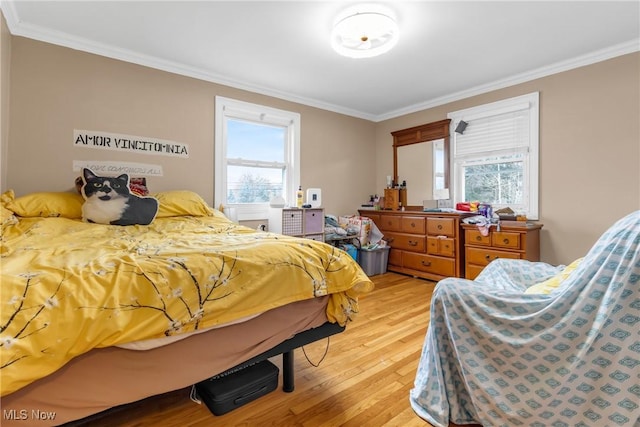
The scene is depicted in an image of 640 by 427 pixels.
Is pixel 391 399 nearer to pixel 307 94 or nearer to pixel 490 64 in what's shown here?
pixel 490 64

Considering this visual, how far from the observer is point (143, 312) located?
102cm

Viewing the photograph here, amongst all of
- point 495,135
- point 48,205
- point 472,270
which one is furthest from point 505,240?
point 48,205

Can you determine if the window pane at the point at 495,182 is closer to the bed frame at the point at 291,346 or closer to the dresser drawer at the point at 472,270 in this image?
the dresser drawer at the point at 472,270

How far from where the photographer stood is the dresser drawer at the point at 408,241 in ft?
12.7

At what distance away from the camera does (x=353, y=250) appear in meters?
4.04

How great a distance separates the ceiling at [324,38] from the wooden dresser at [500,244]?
1.69m

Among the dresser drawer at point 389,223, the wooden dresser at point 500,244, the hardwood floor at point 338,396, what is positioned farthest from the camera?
the dresser drawer at point 389,223

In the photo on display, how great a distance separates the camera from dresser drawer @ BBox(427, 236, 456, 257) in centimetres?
356

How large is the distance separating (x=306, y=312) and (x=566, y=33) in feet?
10.3

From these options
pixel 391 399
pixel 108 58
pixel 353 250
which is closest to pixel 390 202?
pixel 353 250

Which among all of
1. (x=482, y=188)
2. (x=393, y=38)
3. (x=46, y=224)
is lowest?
(x=46, y=224)

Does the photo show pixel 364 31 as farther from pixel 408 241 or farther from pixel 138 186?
pixel 408 241

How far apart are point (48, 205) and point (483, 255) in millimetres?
4006

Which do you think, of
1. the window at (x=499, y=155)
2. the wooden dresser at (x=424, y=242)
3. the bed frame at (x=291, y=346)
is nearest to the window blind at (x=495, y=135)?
the window at (x=499, y=155)
